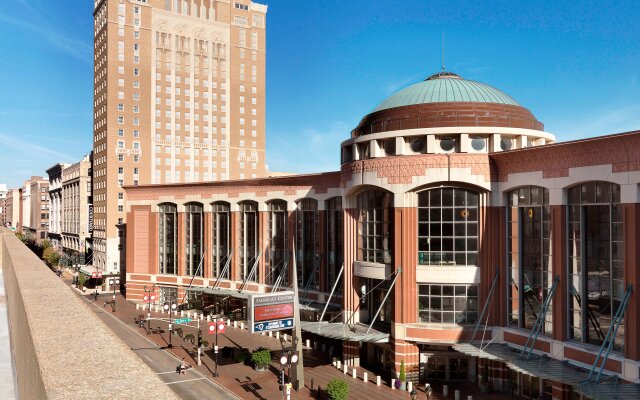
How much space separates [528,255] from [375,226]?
1162 cm

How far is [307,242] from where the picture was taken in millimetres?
53594

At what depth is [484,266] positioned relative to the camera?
3609 cm

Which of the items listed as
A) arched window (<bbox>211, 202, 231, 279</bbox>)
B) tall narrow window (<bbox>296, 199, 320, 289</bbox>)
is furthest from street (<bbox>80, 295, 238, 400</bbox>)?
tall narrow window (<bbox>296, 199, 320, 289</bbox>)

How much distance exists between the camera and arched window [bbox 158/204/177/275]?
67812mm

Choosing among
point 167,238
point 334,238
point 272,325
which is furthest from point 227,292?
point 272,325

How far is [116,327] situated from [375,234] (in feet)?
109

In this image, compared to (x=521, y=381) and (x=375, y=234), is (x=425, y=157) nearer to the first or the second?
(x=375, y=234)

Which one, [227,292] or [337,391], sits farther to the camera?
[227,292]

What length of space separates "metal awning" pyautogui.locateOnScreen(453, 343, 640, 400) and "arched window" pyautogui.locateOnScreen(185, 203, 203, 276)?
40.1 meters

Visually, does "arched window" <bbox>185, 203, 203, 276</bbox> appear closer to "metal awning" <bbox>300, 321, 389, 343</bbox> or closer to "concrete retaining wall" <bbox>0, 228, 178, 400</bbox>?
"metal awning" <bbox>300, 321, 389, 343</bbox>

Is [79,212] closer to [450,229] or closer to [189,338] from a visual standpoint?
[189,338]

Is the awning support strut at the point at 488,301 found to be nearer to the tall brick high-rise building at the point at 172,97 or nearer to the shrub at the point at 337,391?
the shrub at the point at 337,391

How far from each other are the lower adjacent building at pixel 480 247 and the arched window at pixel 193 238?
21171 millimetres

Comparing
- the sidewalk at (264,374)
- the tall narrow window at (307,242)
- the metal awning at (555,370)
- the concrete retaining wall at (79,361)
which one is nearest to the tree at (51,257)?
the sidewalk at (264,374)
